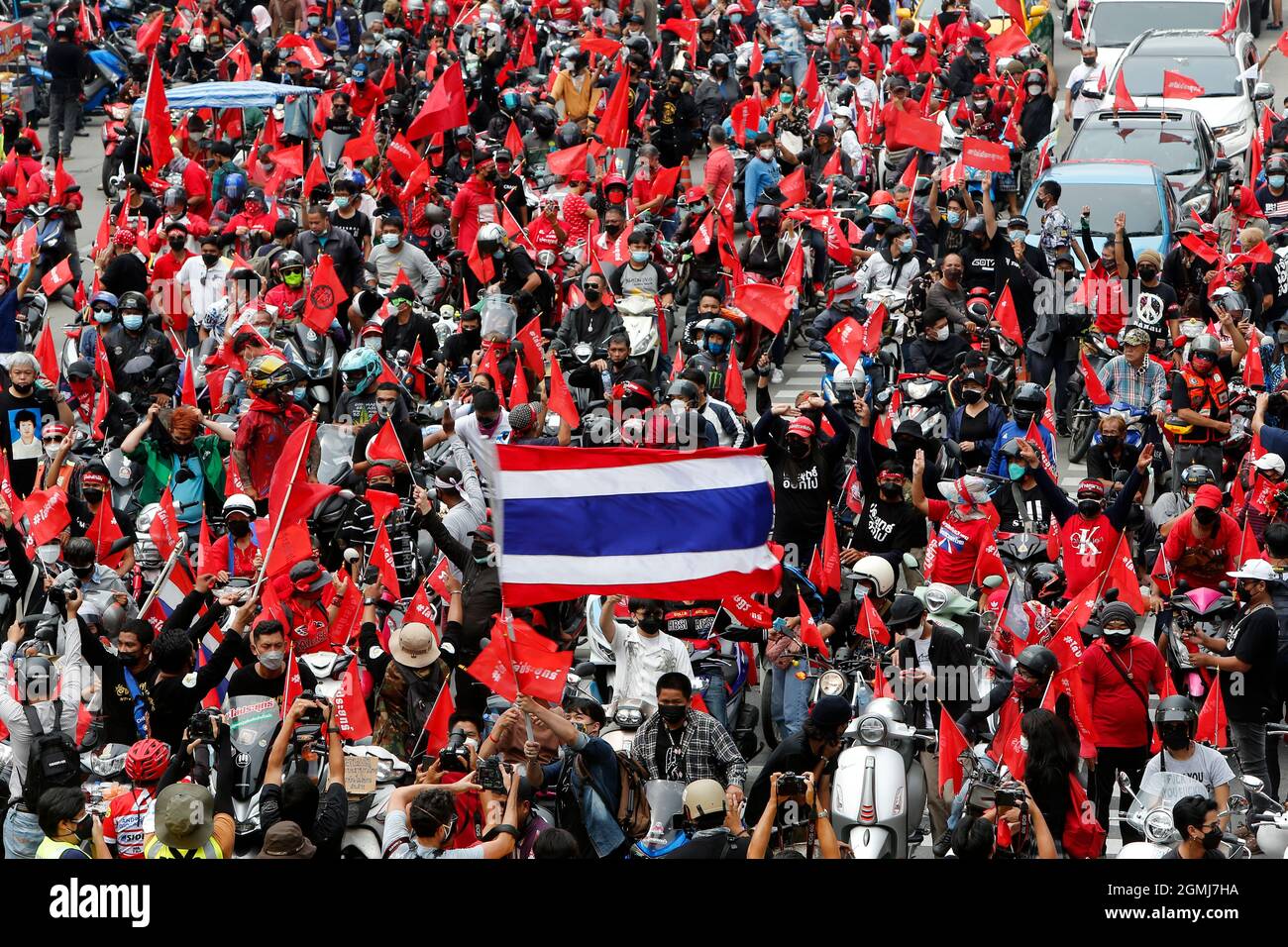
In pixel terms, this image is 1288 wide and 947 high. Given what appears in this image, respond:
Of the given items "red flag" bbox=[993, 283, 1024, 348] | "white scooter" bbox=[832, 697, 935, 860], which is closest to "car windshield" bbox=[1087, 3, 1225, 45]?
"red flag" bbox=[993, 283, 1024, 348]

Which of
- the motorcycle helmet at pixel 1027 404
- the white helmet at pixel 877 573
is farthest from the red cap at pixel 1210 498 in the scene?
the white helmet at pixel 877 573

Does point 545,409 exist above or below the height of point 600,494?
below

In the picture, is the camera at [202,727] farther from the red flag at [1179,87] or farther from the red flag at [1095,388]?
the red flag at [1179,87]

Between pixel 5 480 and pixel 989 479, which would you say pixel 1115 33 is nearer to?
pixel 989 479

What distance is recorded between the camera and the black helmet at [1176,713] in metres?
11.8

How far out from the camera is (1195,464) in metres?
16.0

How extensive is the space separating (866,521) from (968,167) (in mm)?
7297

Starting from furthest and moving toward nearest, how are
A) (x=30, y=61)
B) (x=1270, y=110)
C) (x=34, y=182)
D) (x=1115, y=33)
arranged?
(x=30, y=61) < (x=1115, y=33) < (x=1270, y=110) < (x=34, y=182)

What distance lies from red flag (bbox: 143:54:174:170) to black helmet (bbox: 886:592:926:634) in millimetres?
12163

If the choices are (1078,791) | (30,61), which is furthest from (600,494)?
(30,61)

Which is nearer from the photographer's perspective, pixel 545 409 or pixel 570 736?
pixel 570 736

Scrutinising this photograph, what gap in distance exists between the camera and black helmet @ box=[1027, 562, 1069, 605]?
46.5 feet

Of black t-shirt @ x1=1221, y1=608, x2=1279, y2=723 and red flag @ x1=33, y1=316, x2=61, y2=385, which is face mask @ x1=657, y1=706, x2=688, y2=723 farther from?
red flag @ x1=33, y1=316, x2=61, y2=385

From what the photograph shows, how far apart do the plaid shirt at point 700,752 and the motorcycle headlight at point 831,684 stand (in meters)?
1.34
